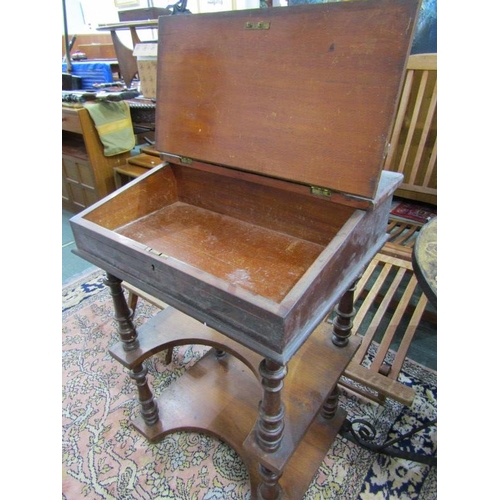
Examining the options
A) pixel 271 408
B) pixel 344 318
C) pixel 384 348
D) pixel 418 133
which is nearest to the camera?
pixel 271 408

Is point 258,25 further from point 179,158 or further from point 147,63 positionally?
point 147,63

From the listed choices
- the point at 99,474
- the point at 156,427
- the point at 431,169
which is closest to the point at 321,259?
the point at 156,427

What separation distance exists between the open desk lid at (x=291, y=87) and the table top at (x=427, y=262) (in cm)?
23

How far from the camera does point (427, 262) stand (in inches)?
33.1

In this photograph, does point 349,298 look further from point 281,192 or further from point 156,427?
point 156,427

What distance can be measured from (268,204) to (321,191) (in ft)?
0.85

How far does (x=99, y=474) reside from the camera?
128cm

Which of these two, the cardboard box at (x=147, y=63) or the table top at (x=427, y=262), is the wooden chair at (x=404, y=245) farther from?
the cardboard box at (x=147, y=63)

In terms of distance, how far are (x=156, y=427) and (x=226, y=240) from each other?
0.86 metres

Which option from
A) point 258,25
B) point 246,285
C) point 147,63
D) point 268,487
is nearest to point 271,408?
point 246,285

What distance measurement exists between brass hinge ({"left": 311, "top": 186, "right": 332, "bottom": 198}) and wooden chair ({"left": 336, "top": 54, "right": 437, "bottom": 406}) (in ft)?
2.90

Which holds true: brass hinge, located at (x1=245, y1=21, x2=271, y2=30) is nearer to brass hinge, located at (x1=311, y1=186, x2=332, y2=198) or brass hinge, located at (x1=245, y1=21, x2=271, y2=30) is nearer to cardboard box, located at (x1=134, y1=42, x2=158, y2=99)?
brass hinge, located at (x1=311, y1=186, x2=332, y2=198)

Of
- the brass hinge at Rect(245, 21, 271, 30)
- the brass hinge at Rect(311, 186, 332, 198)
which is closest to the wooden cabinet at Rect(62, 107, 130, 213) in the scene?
the brass hinge at Rect(245, 21, 271, 30)

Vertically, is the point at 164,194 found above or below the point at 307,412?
above
